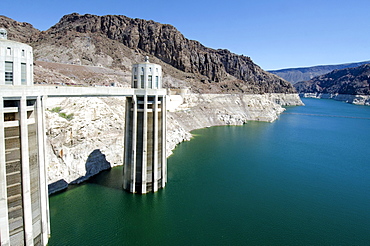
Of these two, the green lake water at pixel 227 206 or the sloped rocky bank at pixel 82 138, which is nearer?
the green lake water at pixel 227 206

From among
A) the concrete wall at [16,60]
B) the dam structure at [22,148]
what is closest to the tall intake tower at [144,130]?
the dam structure at [22,148]

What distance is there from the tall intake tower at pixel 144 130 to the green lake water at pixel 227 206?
171 centimetres

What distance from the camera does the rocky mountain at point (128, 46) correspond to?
101688mm

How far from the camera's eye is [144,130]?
2558cm

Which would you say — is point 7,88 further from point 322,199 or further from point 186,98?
point 186,98

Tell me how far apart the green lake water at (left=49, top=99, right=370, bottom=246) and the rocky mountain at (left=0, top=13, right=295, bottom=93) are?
240ft

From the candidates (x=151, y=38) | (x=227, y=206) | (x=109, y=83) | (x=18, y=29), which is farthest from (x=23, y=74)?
(x=18, y=29)

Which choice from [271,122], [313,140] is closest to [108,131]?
[313,140]

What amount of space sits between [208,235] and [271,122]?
255 ft

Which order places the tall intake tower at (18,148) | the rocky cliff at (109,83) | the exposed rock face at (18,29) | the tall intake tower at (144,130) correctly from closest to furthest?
the tall intake tower at (18,148) < the tall intake tower at (144,130) < the rocky cliff at (109,83) < the exposed rock face at (18,29)

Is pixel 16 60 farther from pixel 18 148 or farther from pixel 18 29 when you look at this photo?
pixel 18 29

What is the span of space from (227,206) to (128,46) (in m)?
112

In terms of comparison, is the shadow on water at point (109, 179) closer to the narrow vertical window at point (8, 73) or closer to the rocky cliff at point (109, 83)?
the rocky cliff at point (109, 83)

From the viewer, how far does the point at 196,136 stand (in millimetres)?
60156
